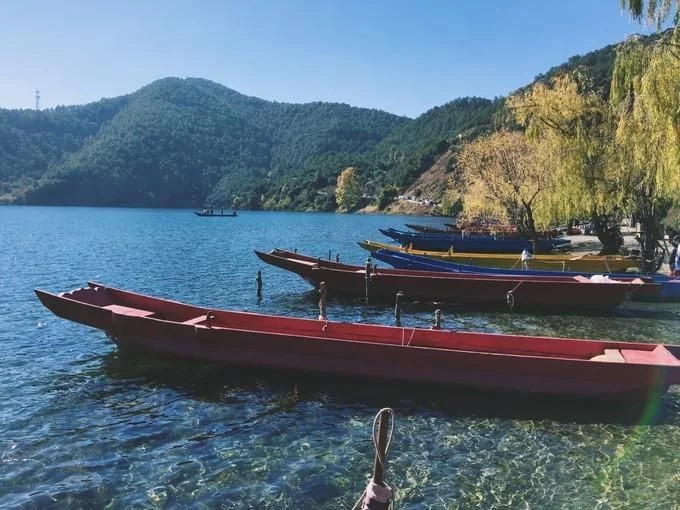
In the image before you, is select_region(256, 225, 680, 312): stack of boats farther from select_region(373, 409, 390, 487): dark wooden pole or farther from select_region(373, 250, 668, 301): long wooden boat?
select_region(373, 409, 390, 487): dark wooden pole

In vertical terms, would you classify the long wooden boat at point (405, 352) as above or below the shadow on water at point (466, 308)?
above

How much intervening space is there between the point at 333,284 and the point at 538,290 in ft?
28.1

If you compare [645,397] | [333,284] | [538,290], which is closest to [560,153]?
[538,290]

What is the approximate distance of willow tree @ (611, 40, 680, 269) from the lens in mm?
17016

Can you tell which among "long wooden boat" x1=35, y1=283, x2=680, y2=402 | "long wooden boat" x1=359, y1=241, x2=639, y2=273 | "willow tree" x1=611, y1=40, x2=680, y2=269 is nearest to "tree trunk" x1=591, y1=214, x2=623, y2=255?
"long wooden boat" x1=359, y1=241, x2=639, y2=273

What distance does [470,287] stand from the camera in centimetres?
2297

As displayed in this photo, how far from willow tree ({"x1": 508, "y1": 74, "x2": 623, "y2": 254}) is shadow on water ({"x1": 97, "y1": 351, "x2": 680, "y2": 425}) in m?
20.9

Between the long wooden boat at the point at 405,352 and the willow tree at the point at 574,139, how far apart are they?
19.4 m

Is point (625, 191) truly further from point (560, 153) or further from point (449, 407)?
point (449, 407)

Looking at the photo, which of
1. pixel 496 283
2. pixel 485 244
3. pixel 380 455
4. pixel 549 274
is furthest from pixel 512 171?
pixel 380 455

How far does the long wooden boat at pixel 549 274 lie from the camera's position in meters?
22.0

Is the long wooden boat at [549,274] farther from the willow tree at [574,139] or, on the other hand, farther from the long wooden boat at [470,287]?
the willow tree at [574,139]

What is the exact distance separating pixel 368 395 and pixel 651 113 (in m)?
13.1

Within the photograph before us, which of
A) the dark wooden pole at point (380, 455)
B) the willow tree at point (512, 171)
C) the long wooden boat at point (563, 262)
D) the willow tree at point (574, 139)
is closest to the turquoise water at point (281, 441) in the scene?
the dark wooden pole at point (380, 455)
